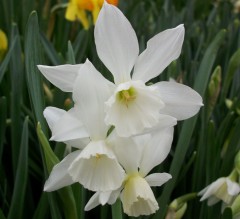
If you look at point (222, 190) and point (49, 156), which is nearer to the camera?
point (49, 156)

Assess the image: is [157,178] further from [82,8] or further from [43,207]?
[82,8]

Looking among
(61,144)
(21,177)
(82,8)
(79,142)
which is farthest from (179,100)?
(82,8)

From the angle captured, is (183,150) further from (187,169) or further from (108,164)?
(108,164)

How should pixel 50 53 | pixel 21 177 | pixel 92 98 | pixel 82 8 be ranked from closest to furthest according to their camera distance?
1. pixel 92 98
2. pixel 21 177
3. pixel 50 53
4. pixel 82 8

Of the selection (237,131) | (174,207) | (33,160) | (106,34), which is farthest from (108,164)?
(33,160)

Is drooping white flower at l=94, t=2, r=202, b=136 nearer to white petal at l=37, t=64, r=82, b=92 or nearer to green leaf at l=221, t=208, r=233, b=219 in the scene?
white petal at l=37, t=64, r=82, b=92

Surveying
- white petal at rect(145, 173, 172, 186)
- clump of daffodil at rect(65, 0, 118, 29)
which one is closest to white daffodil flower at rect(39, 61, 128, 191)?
white petal at rect(145, 173, 172, 186)

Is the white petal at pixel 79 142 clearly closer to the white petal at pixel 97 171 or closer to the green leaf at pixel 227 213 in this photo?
the white petal at pixel 97 171
